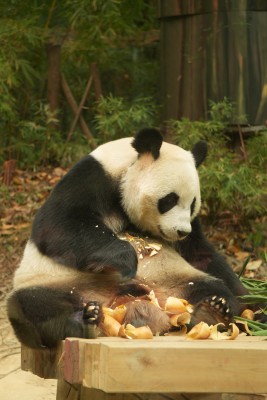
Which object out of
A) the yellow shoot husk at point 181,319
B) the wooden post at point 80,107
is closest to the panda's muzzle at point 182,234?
the yellow shoot husk at point 181,319

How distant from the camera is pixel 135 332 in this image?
3.47m

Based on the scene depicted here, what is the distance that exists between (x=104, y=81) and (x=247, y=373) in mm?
6341

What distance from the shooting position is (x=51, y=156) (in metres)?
8.08

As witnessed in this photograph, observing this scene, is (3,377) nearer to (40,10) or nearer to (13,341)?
(13,341)

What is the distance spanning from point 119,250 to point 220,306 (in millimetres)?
540

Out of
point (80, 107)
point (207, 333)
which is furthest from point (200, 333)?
point (80, 107)

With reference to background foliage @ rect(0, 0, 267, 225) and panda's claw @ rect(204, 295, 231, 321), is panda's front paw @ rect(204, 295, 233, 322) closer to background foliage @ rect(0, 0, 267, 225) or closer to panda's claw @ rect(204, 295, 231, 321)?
panda's claw @ rect(204, 295, 231, 321)

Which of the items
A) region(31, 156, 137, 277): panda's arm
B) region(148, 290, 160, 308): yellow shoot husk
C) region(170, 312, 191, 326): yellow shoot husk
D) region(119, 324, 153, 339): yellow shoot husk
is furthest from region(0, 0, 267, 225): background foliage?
region(119, 324, 153, 339): yellow shoot husk

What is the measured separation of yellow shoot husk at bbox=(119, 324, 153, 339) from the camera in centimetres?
343

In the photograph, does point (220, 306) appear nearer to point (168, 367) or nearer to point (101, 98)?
point (168, 367)

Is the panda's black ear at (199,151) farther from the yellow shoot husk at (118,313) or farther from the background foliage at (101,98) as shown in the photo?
the background foliage at (101,98)

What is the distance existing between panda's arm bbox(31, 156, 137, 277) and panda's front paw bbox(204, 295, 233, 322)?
0.39 meters

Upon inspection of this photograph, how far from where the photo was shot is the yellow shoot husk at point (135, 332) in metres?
3.43

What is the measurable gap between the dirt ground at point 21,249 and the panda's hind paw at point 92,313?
117 centimetres
